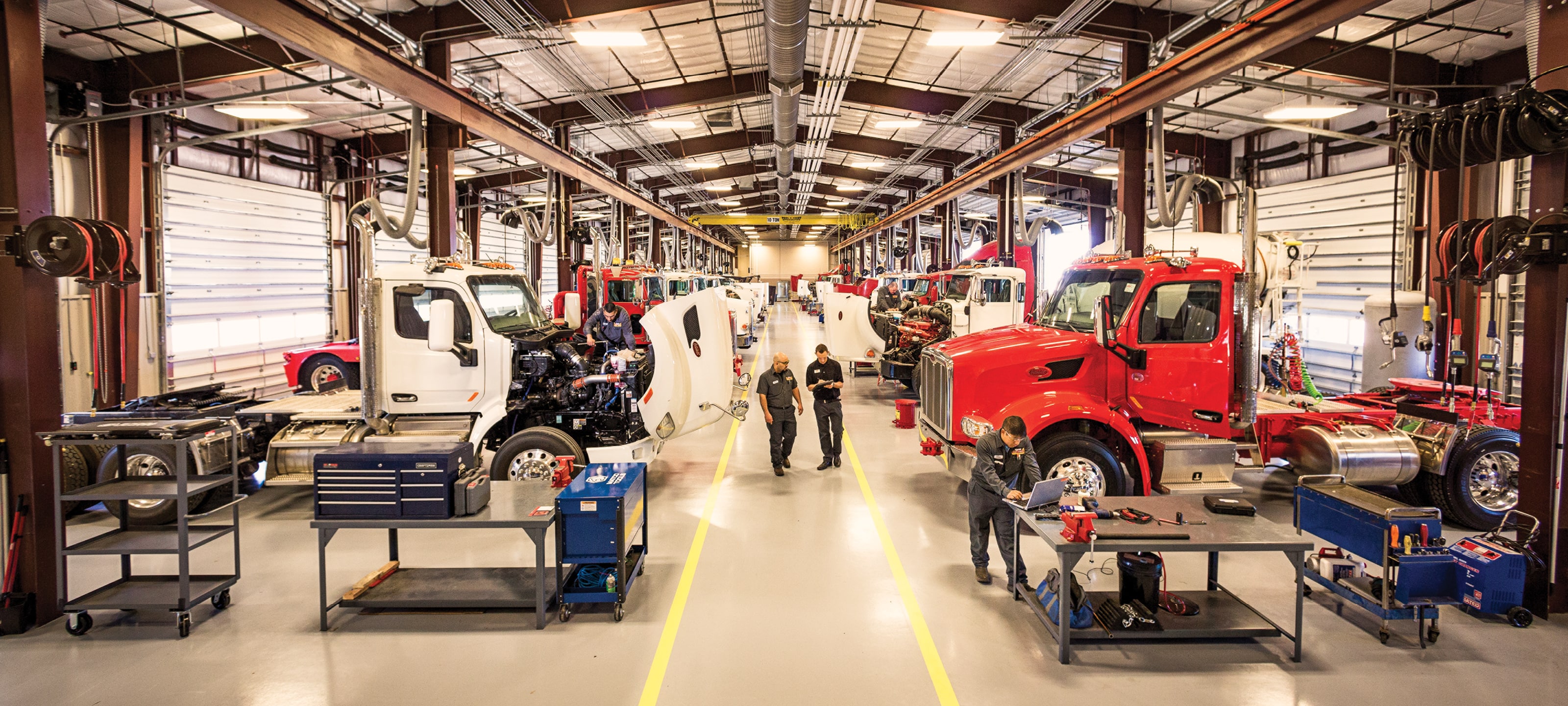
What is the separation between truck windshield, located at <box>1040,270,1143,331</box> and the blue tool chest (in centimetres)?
586

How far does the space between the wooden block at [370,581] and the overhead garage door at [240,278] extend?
350 inches

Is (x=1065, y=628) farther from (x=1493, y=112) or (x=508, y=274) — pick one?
(x=508, y=274)

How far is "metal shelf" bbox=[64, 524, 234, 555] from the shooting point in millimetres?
4859

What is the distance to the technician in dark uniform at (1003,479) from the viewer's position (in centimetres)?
538

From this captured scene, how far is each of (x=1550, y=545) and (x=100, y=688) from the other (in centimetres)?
915

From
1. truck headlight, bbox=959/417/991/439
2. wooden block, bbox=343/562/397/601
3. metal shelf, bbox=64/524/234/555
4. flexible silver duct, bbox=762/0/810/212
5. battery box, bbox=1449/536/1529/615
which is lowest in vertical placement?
wooden block, bbox=343/562/397/601

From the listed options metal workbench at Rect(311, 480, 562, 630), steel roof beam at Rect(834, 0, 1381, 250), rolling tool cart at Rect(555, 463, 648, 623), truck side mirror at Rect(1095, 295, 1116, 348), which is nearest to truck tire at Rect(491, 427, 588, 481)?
metal workbench at Rect(311, 480, 562, 630)

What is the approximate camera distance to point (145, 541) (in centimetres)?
507

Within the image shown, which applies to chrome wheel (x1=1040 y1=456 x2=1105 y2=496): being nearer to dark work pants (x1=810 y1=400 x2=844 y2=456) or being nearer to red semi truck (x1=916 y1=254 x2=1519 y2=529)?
red semi truck (x1=916 y1=254 x2=1519 y2=529)

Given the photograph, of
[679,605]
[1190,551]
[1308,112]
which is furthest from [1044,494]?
[1308,112]

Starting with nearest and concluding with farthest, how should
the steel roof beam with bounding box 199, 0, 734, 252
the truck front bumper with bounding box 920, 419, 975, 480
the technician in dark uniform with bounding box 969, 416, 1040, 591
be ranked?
the technician in dark uniform with bounding box 969, 416, 1040, 591 → the steel roof beam with bounding box 199, 0, 734, 252 → the truck front bumper with bounding box 920, 419, 975, 480

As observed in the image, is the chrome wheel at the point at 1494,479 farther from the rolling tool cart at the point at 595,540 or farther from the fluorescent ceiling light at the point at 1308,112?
the rolling tool cart at the point at 595,540

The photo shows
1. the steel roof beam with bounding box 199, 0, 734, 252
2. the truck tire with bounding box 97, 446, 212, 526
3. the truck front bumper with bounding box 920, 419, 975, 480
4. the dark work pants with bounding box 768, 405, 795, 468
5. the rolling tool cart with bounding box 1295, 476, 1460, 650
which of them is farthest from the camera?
the dark work pants with bounding box 768, 405, 795, 468

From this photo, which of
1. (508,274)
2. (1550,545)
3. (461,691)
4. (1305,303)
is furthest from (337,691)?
(1305,303)
